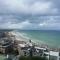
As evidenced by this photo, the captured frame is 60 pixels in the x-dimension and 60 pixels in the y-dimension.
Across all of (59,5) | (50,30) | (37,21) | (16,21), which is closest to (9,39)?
(16,21)

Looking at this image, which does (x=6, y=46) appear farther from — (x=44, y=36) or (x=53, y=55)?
(x=53, y=55)

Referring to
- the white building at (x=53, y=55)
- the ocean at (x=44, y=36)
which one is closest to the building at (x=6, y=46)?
the ocean at (x=44, y=36)

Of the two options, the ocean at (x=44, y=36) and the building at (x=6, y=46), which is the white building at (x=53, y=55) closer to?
the ocean at (x=44, y=36)

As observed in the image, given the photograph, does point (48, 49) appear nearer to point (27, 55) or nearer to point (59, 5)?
point (27, 55)

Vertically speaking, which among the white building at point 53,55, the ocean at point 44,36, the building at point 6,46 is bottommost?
the white building at point 53,55

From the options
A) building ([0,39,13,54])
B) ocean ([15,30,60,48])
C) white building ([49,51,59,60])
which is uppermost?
ocean ([15,30,60,48])

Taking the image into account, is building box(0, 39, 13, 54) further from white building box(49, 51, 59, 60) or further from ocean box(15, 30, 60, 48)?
white building box(49, 51, 59, 60)

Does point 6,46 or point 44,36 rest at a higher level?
point 44,36

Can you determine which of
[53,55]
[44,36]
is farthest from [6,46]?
[53,55]

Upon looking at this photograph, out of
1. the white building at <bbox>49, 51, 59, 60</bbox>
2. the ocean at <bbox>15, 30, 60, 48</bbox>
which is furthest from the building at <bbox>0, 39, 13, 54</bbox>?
the white building at <bbox>49, 51, 59, 60</bbox>
